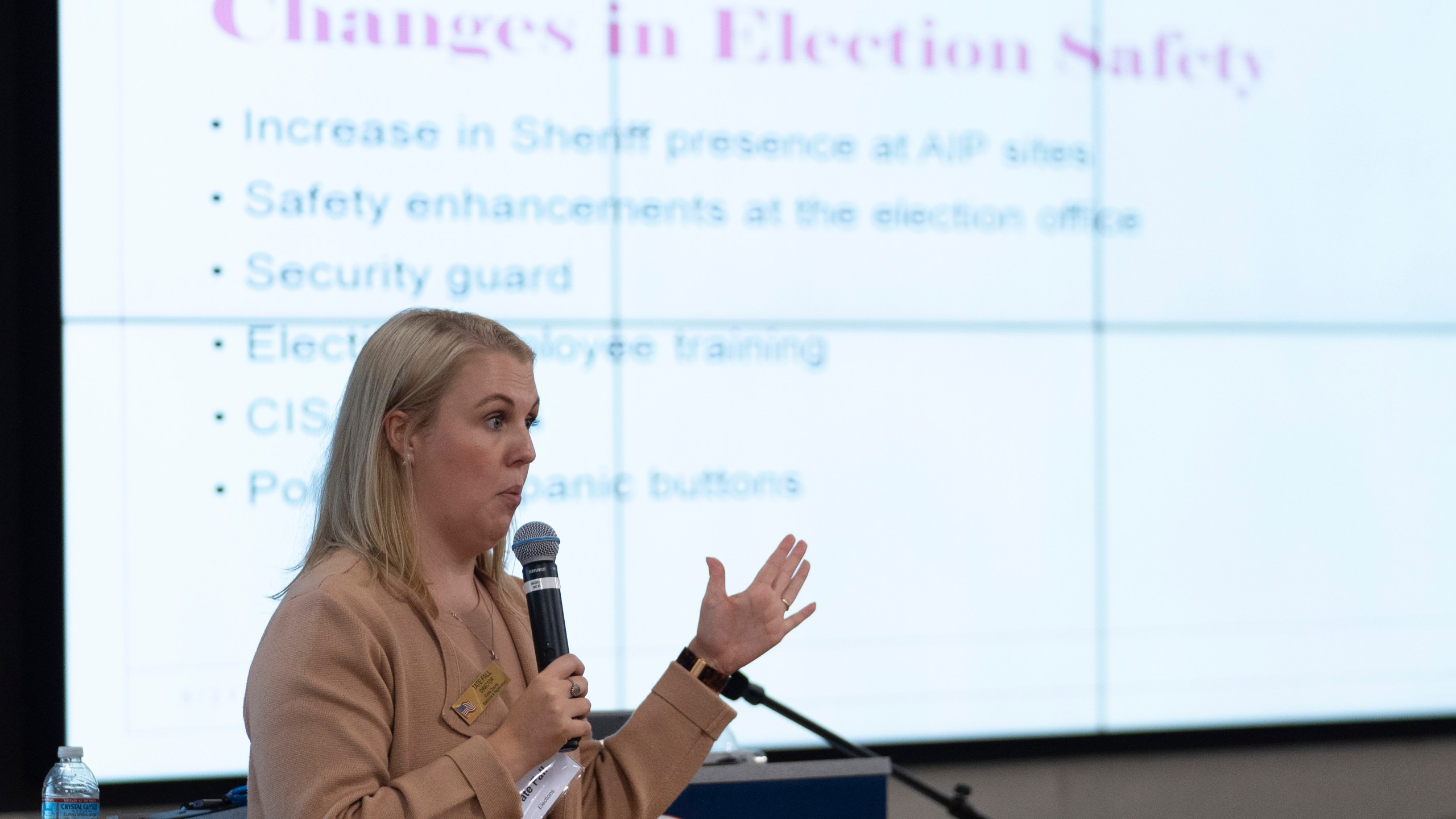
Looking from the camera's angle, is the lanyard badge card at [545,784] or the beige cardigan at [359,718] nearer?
the beige cardigan at [359,718]

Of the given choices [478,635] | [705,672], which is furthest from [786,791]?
[478,635]

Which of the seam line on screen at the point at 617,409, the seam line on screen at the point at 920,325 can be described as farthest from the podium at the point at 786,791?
the seam line on screen at the point at 920,325

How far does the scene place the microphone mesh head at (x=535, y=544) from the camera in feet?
5.27

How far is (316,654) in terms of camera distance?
139 centimetres

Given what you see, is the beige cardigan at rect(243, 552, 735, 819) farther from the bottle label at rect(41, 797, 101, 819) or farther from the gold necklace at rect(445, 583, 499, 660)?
the bottle label at rect(41, 797, 101, 819)

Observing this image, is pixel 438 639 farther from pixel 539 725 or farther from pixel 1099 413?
pixel 1099 413

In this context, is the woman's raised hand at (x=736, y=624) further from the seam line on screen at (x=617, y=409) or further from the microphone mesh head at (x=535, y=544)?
the seam line on screen at (x=617, y=409)

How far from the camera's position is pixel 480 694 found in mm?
1538

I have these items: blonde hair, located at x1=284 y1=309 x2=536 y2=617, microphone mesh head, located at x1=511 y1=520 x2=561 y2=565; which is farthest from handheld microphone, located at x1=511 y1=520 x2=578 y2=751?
blonde hair, located at x1=284 y1=309 x2=536 y2=617

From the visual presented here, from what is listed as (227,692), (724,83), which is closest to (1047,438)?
(724,83)

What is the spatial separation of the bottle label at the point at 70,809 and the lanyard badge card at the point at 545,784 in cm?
127

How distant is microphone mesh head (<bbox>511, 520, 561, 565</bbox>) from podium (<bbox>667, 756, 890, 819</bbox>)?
1.01m

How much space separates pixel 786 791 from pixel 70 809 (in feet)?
4.20

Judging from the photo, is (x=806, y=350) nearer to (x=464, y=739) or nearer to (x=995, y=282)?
(x=995, y=282)
